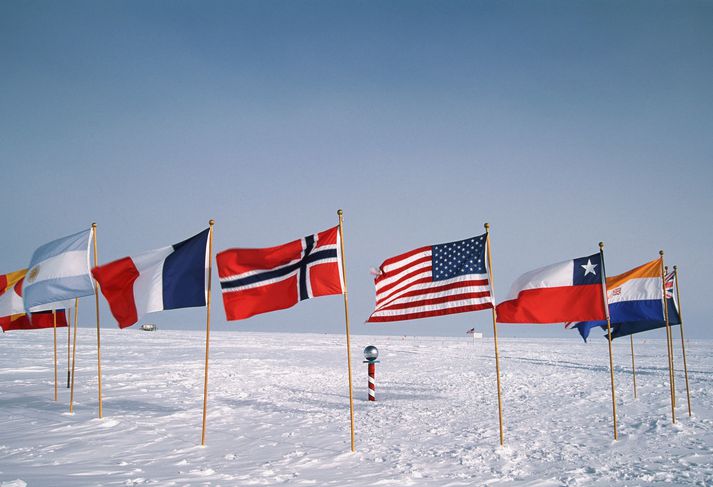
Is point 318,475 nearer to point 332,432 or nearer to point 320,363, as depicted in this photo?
point 332,432

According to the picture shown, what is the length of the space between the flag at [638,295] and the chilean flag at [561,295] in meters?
2.20

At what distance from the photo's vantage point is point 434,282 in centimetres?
987

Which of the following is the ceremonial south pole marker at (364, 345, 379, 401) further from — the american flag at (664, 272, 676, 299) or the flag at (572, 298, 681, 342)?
the american flag at (664, 272, 676, 299)

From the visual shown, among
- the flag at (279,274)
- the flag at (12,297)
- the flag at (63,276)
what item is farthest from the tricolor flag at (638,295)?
the flag at (12,297)

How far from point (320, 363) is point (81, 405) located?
15.4 m

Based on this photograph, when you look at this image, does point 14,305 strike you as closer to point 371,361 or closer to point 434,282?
point 371,361

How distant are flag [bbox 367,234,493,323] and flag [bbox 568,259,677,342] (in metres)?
4.36

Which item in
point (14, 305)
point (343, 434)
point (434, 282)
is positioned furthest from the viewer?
point (14, 305)

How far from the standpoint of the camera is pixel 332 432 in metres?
10.5

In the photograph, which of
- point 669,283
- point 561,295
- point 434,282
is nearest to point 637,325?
point 669,283

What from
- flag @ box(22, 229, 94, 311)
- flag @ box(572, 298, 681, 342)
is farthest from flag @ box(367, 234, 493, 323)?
flag @ box(22, 229, 94, 311)

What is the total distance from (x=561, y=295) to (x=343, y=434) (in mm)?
5318

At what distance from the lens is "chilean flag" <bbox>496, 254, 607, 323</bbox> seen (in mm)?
9852

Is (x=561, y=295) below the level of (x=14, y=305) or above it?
below
